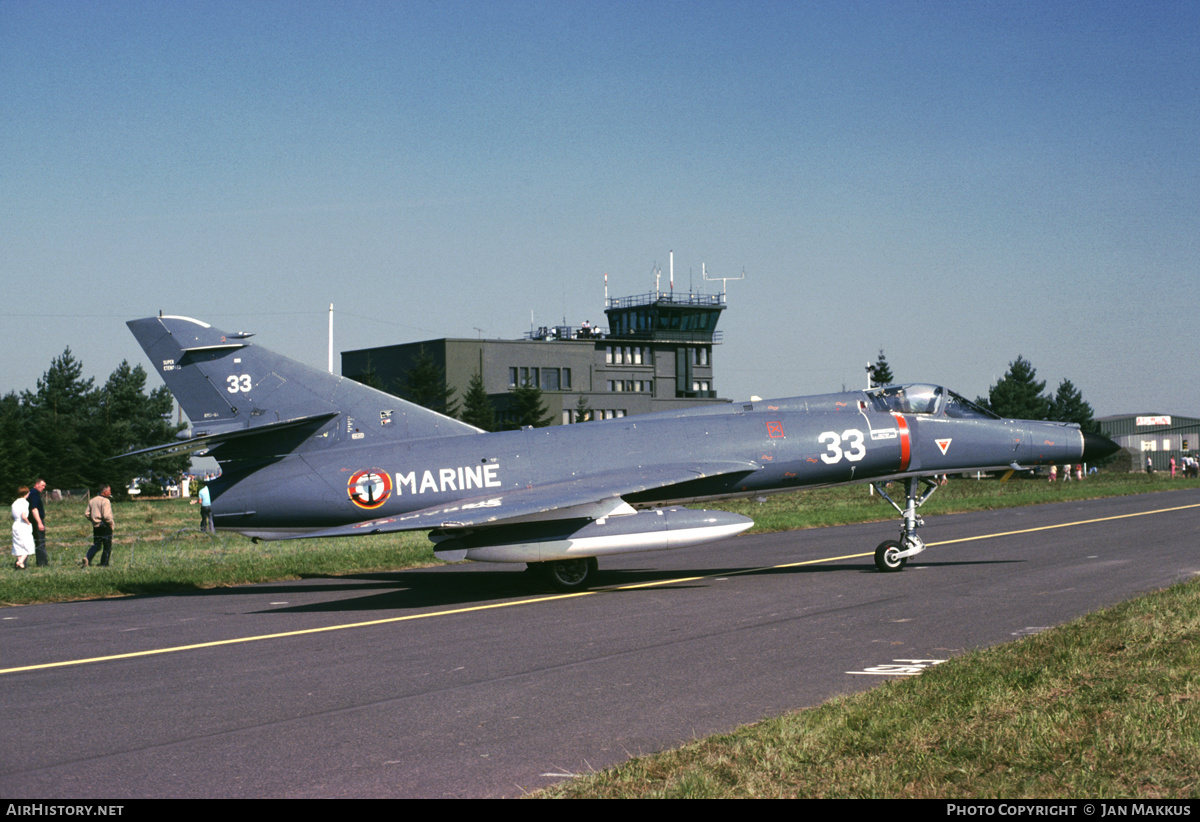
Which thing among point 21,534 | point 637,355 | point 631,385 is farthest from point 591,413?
point 21,534

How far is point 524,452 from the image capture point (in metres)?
17.1

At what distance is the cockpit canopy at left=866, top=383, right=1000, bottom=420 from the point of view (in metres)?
18.3

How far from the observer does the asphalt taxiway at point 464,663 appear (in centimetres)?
666

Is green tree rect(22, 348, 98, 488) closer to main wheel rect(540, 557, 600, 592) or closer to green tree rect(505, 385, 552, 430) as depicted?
green tree rect(505, 385, 552, 430)

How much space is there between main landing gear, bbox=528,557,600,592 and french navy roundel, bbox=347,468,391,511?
2896 millimetres

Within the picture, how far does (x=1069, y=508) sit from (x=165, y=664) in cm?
3224

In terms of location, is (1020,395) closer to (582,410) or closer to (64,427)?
(582,410)

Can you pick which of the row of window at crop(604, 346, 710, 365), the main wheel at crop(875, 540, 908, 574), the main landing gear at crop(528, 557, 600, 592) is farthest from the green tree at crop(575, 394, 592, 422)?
the main landing gear at crop(528, 557, 600, 592)

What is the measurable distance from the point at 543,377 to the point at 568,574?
77868 mm

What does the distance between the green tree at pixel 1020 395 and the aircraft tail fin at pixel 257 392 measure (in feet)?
337

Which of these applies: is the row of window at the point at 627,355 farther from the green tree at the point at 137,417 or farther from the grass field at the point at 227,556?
the grass field at the point at 227,556

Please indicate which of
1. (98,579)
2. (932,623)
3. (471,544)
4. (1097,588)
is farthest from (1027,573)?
(98,579)
